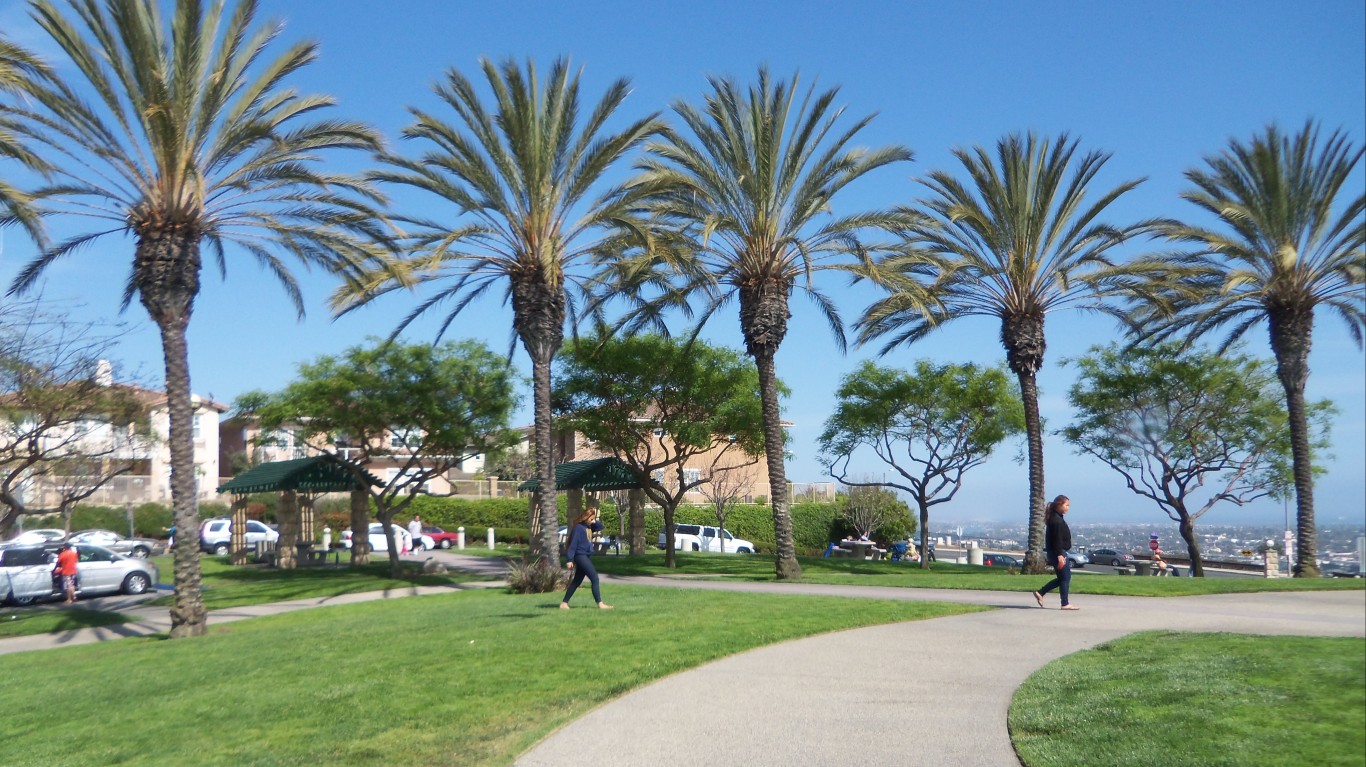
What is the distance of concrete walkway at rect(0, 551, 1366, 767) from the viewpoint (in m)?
7.29

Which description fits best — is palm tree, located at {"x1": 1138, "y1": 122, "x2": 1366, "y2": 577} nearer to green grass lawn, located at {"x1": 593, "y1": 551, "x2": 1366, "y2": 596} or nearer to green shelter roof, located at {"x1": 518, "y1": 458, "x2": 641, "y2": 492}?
green grass lawn, located at {"x1": 593, "y1": 551, "x2": 1366, "y2": 596}

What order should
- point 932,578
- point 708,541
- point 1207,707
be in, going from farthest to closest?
point 708,541 → point 932,578 → point 1207,707

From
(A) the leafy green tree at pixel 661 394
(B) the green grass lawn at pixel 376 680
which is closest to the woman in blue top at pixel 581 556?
(B) the green grass lawn at pixel 376 680

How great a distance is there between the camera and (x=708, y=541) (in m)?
47.7

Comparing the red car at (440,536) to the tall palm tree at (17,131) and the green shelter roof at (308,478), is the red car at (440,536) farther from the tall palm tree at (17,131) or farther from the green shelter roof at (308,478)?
the tall palm tree at (17,131)

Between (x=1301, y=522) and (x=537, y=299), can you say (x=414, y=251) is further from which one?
(x=1301, y=522)

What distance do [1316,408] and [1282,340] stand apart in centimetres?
1028

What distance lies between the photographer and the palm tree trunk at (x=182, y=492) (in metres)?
17.5

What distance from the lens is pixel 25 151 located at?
17.1 metres

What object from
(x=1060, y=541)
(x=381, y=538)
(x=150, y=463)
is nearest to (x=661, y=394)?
(x=1060, y=541)

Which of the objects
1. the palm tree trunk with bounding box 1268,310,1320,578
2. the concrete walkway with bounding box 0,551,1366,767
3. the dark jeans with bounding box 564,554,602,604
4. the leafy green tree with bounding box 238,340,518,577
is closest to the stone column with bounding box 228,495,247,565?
the leafy green tree with bounding box 238,340,518,577

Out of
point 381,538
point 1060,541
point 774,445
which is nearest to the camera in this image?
point 1060,541

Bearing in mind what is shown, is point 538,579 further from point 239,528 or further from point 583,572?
point 239,528

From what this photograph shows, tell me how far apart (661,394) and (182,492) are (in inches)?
656
